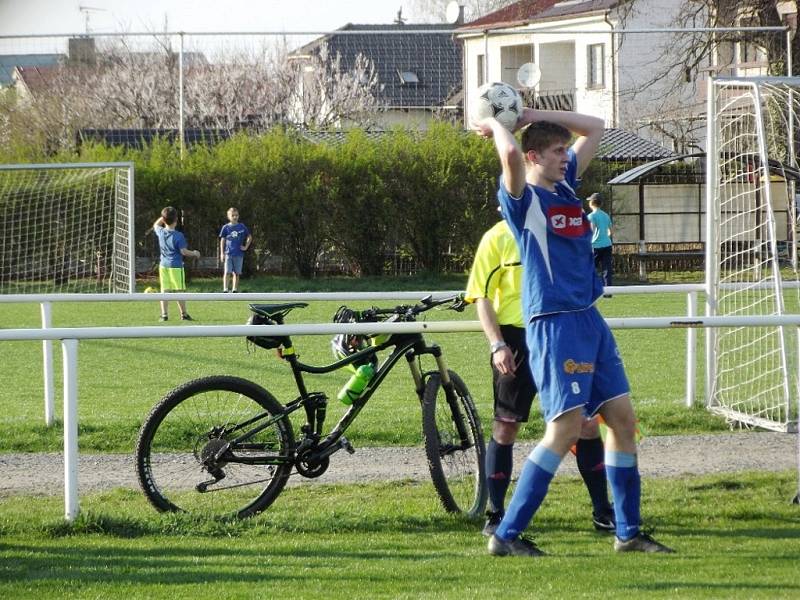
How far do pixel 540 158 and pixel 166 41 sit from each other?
1176 inches

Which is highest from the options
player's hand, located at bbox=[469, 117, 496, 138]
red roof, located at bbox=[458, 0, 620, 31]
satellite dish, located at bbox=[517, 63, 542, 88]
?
red roof, located at bbox=[458, 0, 620, 31]

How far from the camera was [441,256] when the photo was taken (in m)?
33.6

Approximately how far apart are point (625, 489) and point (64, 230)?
25327mm

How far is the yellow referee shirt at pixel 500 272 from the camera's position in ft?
20.5

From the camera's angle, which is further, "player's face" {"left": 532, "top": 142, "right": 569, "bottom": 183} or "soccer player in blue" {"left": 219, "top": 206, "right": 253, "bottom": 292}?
"soccer player in blue" {"left": 219, "top": 206, "right": 253, "bottom": 292}

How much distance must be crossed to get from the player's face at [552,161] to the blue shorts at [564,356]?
1.93 ft

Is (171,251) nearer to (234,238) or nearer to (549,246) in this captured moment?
(234,238)

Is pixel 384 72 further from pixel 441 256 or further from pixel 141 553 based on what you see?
pixel 141 553

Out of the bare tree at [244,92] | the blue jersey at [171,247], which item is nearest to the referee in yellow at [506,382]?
the blue jersey at [171,247]

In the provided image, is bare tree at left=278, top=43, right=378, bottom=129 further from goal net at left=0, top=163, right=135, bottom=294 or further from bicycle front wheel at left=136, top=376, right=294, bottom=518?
bicycle front wheel at left=136, top=376, right=294, bottom=518

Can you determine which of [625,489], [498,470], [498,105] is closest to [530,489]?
[625,489]

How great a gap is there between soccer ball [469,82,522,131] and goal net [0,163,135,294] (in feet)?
73.9

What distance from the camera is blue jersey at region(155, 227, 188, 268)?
72.5 ft

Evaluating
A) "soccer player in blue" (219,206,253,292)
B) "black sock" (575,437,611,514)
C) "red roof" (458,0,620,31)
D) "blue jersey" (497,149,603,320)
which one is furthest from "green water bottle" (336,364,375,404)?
"red roof" (458,0,620,31)
